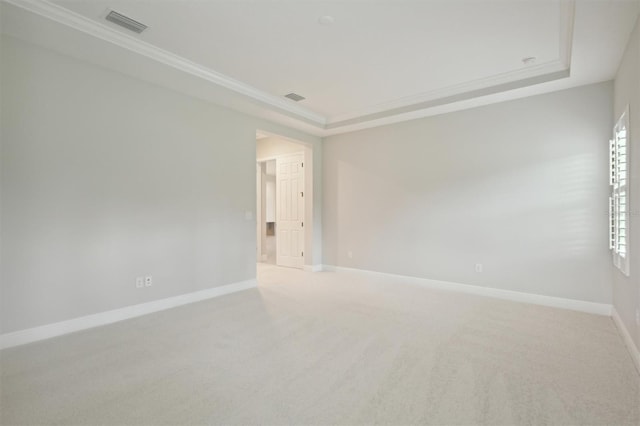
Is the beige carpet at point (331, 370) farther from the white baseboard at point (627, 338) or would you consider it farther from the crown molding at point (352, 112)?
the crown molding at point (352, 112)

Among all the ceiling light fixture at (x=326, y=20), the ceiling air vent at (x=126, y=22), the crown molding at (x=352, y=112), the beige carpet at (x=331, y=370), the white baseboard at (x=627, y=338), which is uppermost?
the ceiling light fixture at (x=326, y=20)

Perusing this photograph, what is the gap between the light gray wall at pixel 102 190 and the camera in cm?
288

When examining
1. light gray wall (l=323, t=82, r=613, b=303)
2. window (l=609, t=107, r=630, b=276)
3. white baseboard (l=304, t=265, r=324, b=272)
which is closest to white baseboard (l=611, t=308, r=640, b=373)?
light gray wall (l=323, t=82, r=613, b=303)

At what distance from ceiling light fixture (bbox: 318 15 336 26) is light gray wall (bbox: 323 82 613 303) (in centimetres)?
280

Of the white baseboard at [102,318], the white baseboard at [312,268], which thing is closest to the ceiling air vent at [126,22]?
the white baseboard at [102,318]

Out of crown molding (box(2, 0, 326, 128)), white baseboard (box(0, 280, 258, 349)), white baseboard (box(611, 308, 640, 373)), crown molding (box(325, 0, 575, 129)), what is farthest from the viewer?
crown molding (box(325, 0, 575, 129))

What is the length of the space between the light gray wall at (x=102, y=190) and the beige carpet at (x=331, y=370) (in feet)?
1.68

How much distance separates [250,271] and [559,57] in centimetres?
486

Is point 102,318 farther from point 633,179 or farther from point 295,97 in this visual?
point 633,179

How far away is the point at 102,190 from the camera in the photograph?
135 inches

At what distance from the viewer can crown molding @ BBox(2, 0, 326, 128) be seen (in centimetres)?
259

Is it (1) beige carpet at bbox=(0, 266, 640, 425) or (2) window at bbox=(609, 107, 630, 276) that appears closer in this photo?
(1) beige carpet at bbox=(0, 266, 640, 425)

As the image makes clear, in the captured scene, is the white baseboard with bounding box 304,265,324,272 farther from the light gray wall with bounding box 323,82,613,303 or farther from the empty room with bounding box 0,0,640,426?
the empty room with bounding box 0,0,640,426

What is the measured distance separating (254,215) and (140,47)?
2704 mm
